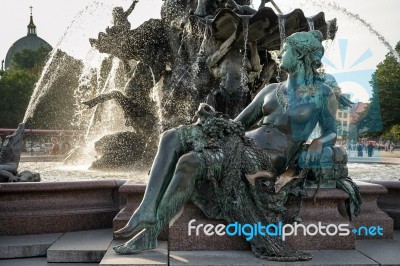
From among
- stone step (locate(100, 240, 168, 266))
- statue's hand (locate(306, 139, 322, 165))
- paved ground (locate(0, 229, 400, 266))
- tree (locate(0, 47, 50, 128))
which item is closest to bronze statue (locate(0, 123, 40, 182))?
paved ground (locate(0, 229, 400, 266))

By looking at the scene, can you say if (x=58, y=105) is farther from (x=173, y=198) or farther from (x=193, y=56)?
(x=173, y=198)

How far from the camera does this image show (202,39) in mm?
8805

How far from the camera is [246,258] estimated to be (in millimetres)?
3881

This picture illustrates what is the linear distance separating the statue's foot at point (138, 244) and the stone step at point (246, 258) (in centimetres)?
18

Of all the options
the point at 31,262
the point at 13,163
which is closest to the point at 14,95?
the point at 13,163

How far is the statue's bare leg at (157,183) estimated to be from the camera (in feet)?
12.8

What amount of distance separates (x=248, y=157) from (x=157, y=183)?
75 centimetres

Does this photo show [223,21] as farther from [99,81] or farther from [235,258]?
[99,81]

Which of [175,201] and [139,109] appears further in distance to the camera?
[139,109]

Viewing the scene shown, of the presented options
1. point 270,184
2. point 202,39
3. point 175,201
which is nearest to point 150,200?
point 175,201

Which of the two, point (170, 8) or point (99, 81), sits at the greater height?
point (170, 8)

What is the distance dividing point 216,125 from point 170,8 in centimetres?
604

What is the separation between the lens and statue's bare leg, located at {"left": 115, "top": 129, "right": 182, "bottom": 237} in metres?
3.91

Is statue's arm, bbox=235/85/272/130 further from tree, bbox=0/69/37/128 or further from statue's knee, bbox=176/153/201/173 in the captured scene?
tree, bbox=0/69/37/128
